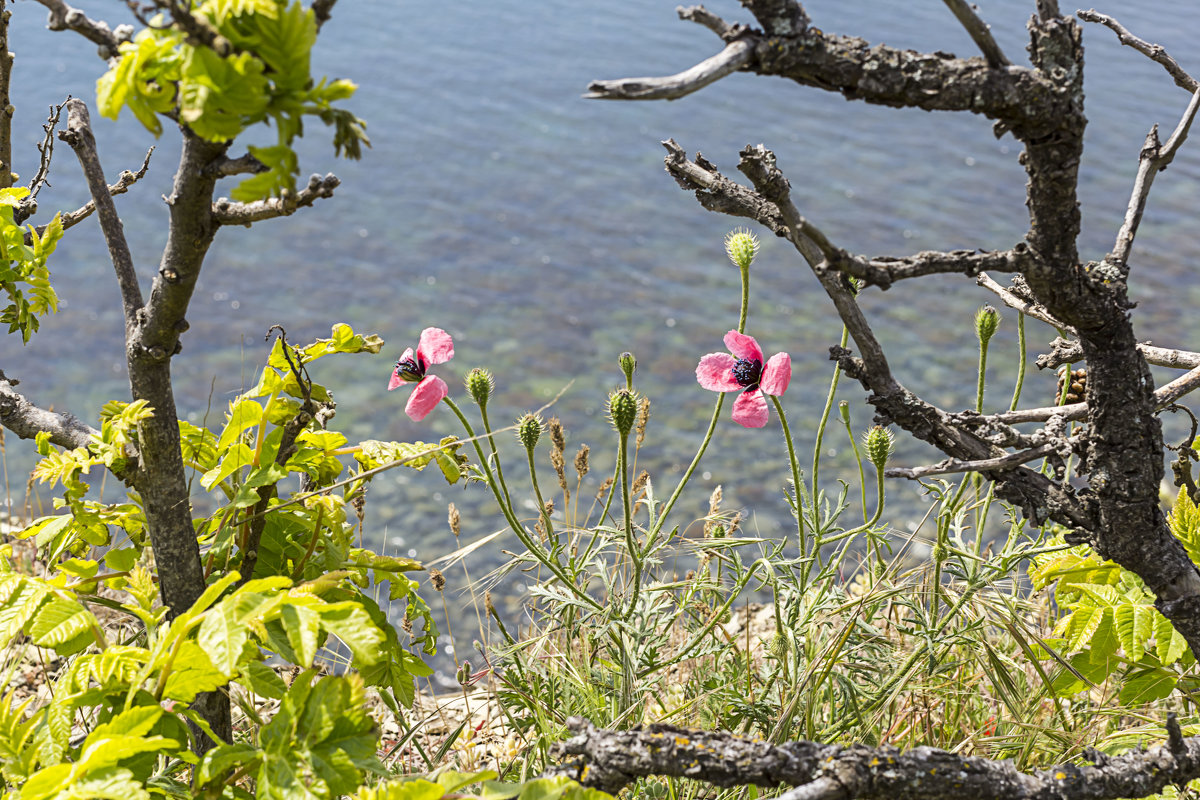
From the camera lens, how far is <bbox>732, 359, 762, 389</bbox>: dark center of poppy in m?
2.09

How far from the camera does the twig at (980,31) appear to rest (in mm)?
1231

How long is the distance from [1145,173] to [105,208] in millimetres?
1622

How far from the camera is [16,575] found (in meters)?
1.39

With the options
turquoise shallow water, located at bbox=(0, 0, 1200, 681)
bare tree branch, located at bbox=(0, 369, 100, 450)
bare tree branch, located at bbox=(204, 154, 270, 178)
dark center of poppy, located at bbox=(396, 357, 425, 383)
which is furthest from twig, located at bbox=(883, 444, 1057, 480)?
turquoise shallow water, located at bbox=(0, 0, 1200, 681)

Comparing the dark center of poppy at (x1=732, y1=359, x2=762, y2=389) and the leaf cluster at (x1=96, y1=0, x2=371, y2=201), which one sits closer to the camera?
the leaf cluster at (x1=96, y1=0, x2=371, y2=201)

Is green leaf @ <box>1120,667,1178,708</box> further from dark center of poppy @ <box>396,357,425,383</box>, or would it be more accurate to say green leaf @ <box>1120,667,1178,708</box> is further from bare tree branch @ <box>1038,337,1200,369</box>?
dark center of poppy @ <box>396,357,425,383</box>

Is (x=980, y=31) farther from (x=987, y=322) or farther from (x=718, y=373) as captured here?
(x=987, y=322)

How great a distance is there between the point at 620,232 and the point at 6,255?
23.4 feet

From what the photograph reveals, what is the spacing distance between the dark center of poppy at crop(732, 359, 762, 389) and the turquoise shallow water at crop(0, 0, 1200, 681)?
3.33m

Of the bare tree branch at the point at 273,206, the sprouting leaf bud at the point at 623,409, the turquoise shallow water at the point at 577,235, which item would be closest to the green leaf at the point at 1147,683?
the sprouting leaf bud at the point at 623,409

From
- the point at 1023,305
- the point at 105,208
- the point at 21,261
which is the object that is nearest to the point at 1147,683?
the point at 1023,305

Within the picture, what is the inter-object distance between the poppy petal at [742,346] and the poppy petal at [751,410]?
0.26 ft

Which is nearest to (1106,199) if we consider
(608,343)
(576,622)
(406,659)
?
(608,343)

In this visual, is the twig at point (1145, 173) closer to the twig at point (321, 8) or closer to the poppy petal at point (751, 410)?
the poppy petal at point (751, 410)
